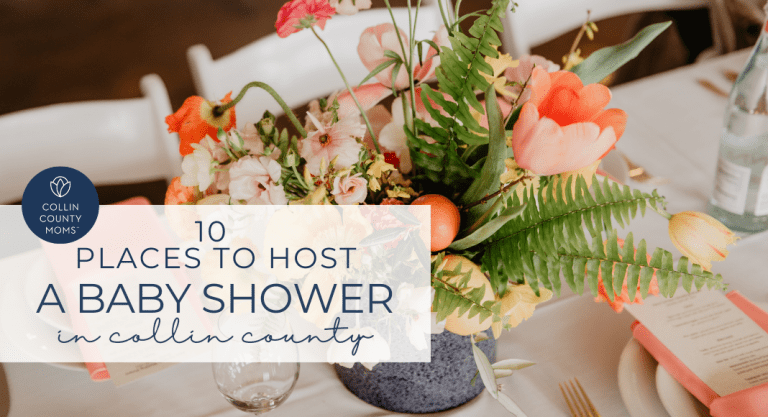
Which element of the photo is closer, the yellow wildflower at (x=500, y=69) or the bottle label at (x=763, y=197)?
the yellow wildflower at (x=500, y=69)

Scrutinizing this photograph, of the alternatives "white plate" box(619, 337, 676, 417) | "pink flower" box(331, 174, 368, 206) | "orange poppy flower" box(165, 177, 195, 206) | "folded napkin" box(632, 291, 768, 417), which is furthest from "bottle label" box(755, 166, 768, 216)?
"orange poppy flower" box(165, 177, 195, 206)

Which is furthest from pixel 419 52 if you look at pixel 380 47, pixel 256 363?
pixel 256 363

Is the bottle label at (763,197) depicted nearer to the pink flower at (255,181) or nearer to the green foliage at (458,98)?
the green foliage at (458,98)

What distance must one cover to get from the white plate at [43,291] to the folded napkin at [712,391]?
0.71 m

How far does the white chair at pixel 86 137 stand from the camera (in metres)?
1.00

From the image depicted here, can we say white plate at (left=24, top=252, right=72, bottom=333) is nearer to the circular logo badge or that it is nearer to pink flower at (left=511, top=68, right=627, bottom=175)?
the circular logo badge

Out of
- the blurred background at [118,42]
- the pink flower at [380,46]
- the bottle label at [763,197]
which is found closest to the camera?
the pink flower at [380,46]

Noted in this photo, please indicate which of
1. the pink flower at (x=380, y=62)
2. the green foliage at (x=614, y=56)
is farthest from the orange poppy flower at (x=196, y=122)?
the green foliage at (x=614, y=56)

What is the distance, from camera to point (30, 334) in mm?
703

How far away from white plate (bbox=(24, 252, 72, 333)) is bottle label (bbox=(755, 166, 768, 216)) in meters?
0.97

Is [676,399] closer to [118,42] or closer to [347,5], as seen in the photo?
[347,5]

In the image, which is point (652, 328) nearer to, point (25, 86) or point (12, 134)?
point (12, 134)

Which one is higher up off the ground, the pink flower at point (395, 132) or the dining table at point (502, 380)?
the pink flower at point (395, 132)

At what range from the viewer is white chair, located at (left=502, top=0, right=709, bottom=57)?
135 centimetres
